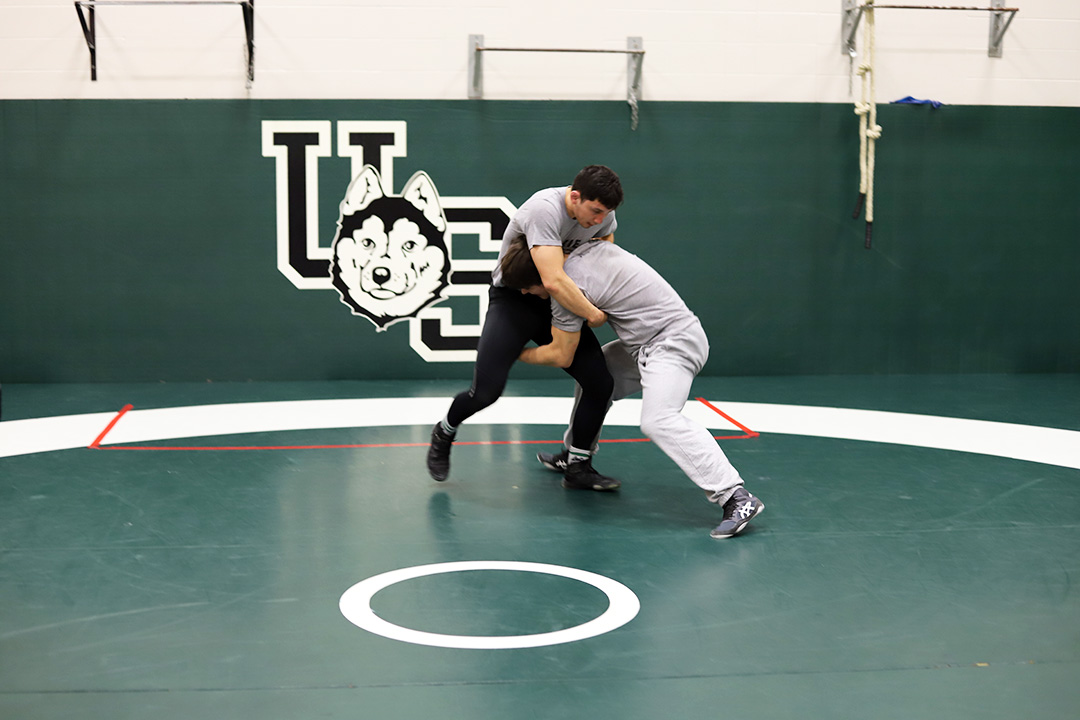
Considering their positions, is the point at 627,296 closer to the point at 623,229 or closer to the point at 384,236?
the point at 623,229

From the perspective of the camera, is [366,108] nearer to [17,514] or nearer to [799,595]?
[17,514]

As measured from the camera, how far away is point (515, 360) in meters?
3.59

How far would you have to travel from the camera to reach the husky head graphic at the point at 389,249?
19.8ft

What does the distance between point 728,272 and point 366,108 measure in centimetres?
238

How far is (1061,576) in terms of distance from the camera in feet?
9.41

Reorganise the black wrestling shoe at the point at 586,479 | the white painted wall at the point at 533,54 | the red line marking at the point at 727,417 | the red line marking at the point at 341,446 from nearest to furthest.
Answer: the black wrestling shoe at the point at 586,479 → the red line marking at the point at 341,446 → the red line marking at the point at 727,417 → the white painted wall at the point at 533,54

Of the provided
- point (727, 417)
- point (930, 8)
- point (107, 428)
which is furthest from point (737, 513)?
point (930, 8)

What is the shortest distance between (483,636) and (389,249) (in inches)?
154

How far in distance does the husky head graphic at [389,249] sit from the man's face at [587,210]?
273cm

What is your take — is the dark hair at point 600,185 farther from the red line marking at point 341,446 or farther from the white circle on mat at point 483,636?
the red line marking at point 341,446

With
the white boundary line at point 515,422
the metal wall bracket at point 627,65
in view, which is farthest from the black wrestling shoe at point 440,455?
the metal wall bracket at point 627,65

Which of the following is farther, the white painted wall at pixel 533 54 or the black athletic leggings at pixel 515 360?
the white painted wall at pixel 533 54

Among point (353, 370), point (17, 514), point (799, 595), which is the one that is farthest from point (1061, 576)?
point (353, 370)

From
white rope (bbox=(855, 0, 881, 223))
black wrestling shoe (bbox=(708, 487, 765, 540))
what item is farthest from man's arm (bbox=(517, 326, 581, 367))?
white rope (bbox=(855, 0, 881, 223))
